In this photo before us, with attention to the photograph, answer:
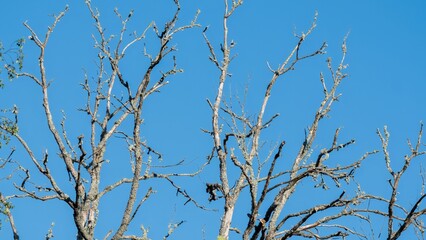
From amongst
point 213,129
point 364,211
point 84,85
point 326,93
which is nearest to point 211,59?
point 213,129

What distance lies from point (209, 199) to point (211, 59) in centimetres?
249

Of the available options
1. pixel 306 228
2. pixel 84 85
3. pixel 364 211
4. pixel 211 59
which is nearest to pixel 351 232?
pixel 364 211

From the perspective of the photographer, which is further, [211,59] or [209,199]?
[211,59]

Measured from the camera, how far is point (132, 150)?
10.0m

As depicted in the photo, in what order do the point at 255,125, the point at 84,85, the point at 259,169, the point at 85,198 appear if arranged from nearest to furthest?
the point at 259,169
the point at 255,125
the point at 85,198
the point at 84,85

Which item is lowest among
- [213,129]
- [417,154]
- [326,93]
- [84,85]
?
[417,154]

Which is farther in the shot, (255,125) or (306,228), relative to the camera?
(255,125)

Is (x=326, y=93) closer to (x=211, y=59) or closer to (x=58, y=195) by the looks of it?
(x=211, y=59)

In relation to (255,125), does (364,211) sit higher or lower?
lower

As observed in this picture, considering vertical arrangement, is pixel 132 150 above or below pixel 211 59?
below

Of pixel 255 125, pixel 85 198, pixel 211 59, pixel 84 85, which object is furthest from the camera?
pixel 84 85

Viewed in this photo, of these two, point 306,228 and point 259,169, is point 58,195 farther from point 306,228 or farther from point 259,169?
point 306,228

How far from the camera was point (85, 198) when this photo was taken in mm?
12305

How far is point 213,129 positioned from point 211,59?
1.26 m
